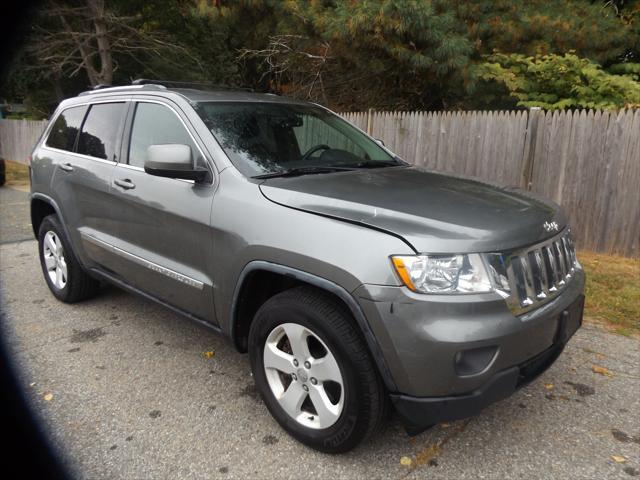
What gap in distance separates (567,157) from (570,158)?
38mm

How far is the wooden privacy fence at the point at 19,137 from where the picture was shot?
58.0ft

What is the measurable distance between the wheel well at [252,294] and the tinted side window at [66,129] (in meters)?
2.48

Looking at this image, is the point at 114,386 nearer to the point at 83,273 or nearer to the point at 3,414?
the point at 3,414

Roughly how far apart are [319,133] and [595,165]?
416 centimetres

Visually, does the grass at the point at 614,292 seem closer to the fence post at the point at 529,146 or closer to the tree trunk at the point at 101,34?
the fence post at the point at 529,146

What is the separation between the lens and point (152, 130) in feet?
11.2

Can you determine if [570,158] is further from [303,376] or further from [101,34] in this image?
[101,34]

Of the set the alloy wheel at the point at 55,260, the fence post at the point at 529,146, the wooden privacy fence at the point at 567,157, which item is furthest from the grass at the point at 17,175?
the fence post at the point at 529,146

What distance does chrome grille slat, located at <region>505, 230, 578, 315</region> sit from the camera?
222 centimetres

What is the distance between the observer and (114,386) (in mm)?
3170

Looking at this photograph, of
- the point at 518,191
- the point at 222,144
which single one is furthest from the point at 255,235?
the point at 518,191

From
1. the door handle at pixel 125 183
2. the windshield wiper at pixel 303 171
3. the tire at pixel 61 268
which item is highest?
the windshield wiper at pixel 303 171

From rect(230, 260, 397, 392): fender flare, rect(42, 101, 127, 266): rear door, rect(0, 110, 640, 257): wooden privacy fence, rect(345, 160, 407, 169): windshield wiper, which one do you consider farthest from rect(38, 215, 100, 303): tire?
rect(0, 110, 640, 257): wooden privacy fence

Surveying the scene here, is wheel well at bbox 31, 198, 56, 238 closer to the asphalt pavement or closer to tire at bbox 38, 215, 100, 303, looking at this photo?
tire at bbox 38, 215, 100, 303
